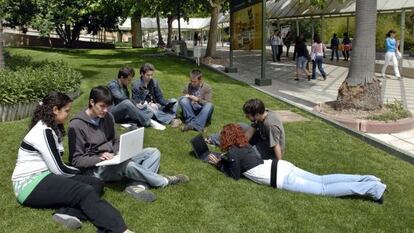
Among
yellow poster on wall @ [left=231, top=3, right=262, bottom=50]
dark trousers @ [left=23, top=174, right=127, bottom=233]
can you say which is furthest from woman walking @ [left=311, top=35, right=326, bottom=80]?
dark trousers @ [left=23, top=174, right=127, bottom=233]

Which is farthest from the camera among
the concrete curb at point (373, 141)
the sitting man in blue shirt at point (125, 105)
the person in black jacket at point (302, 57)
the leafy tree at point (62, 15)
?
the leafy tree at point (62, 15)

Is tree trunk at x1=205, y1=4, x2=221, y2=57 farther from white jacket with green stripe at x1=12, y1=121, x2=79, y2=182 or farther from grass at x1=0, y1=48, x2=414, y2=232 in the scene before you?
white jacket with green stripe at x1=12, y1=121, x2=79, y2=182

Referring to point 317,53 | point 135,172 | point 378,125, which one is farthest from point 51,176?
point 317,53

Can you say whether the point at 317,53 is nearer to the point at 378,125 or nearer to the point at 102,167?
the point at 378,125

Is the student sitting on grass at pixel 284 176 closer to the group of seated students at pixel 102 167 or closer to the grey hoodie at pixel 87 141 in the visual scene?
the group of seated students at pixel 102 167

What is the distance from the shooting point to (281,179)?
586 centimetres

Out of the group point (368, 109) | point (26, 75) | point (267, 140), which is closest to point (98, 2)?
point (26, 75)

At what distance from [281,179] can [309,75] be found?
1207 cm

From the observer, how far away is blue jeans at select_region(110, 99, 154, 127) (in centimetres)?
853

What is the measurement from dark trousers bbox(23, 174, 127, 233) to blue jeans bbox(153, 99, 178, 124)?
4142mm

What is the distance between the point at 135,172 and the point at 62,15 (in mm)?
18725

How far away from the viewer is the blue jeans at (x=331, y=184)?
560cm

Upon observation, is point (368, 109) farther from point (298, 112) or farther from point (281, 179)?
point (281, 179)

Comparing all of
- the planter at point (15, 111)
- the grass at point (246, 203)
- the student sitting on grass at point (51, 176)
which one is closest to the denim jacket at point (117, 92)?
the grass at point (246, 203)
